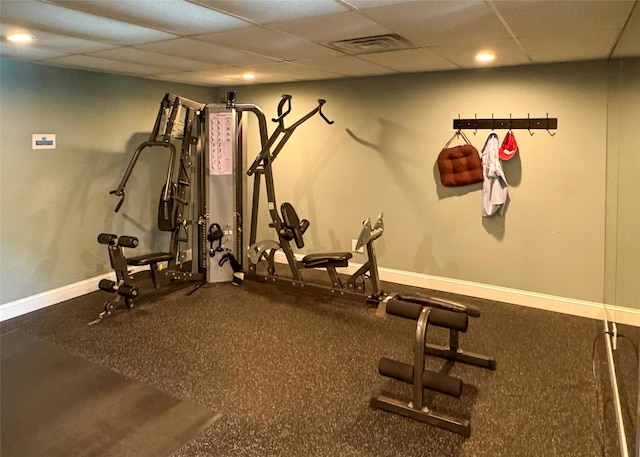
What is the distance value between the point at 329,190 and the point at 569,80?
247cm

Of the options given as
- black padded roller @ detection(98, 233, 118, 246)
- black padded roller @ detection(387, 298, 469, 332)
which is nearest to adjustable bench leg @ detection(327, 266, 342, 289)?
black padded roller @ detection(387, 298, 469, 332)

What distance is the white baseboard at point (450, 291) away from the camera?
3828mm

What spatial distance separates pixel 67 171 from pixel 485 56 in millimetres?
3677

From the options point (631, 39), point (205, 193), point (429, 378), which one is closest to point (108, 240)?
point (205, 193)

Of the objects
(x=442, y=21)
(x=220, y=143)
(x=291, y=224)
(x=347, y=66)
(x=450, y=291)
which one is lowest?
(x=450, y=291)

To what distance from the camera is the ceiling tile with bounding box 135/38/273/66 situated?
2.99m

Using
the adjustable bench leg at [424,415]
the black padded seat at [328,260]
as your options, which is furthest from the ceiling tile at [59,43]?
the adjustable bench leg at [424,415]

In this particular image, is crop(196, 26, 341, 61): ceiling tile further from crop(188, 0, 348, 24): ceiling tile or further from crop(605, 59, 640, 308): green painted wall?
crop(605, 59, 640, 308): green painted wall

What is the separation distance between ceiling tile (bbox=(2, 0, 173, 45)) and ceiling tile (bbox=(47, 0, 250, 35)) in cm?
10

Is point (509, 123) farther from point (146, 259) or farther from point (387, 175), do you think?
point (146, 259)

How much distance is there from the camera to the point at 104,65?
12.8 feet

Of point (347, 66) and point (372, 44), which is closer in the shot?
point (372, 44)

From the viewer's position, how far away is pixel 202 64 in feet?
12.6

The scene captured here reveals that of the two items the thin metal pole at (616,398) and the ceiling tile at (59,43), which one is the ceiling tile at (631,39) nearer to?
the thin metal pole at (616,398)
